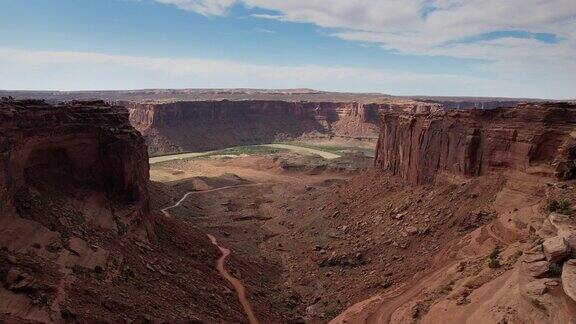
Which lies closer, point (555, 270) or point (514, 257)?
point (555, 270)

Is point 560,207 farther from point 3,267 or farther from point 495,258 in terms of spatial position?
point 3,267

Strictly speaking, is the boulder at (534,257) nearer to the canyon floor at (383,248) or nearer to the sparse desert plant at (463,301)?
the canyon floor at (383,248)

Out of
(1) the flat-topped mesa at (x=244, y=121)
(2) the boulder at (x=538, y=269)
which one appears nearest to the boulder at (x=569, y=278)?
(2) the boulder at (x=538, y=269)

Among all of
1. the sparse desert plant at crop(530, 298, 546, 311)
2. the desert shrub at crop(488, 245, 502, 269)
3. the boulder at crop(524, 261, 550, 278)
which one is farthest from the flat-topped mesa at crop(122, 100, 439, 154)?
the sparse desert plant at crop(530, 298, 546, 311)

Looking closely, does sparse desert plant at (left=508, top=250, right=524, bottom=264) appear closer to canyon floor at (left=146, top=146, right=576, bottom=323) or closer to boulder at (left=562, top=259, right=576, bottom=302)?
canyon floor at (left=146, top=146, right=576, bottom=323)

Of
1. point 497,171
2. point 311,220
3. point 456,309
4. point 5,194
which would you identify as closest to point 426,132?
point 497,171

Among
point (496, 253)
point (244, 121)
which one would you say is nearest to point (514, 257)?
point (496, 253)

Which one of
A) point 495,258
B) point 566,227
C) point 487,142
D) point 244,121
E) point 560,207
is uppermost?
point 487,142

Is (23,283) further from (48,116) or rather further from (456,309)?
(456,309)
